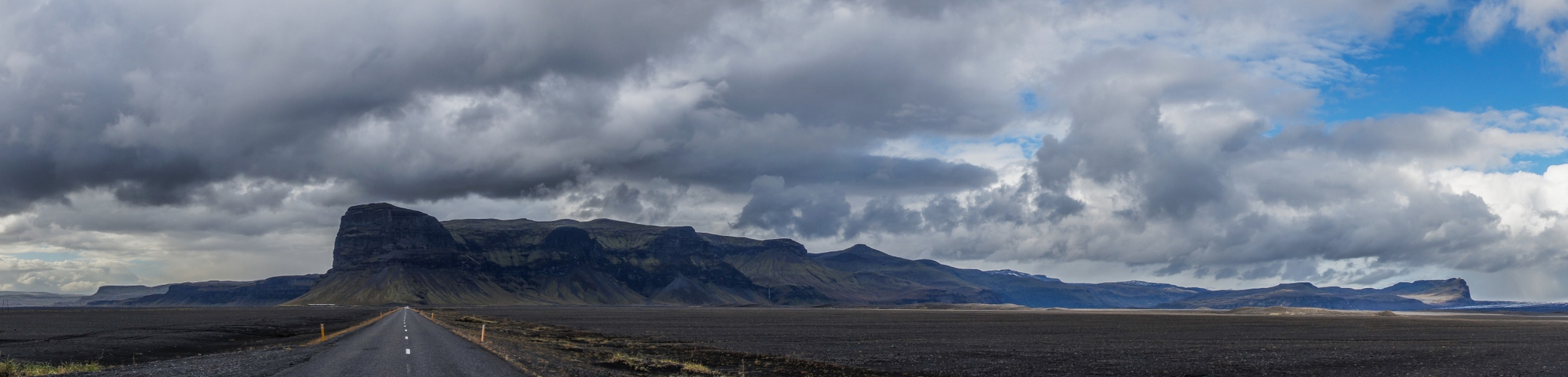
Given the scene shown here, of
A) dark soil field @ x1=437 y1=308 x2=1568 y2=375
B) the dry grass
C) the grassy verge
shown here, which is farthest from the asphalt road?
the grassy verge

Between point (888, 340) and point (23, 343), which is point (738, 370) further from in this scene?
point (23, 343)

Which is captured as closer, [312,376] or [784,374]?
[312,376]

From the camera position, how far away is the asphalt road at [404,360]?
3388 cm

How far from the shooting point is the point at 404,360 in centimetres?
3878

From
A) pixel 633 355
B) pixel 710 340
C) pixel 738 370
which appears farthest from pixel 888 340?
pixel 738 370

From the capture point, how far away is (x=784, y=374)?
4050 centimetres

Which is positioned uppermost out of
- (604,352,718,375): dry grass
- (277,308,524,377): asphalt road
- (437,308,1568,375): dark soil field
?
(277,308,524,377): asphalt road

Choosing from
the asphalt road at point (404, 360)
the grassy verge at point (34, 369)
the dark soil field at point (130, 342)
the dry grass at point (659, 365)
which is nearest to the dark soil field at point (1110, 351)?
the dry grass at point (659, 365)

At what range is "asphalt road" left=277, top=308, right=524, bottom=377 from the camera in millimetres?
33875

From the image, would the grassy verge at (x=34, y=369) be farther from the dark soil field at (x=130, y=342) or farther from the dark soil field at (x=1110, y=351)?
the dark soil field at (x=1110, y=351)

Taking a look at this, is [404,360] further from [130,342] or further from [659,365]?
[130,342]

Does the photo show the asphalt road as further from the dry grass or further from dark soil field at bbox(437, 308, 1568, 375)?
dark soil field at bbox(437, 308, 1568, 375)

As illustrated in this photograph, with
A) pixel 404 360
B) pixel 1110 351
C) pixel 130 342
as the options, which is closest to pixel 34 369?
pixel 404 360

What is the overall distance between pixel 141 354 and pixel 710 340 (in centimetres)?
3858
